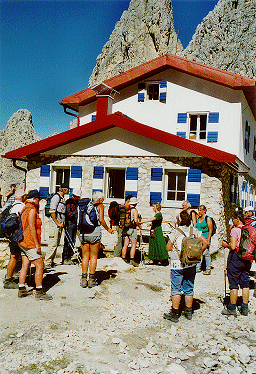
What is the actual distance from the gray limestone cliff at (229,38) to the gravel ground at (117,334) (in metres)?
33.0

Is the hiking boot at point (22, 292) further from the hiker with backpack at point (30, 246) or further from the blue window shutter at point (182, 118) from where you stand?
the blue window shutter at point (182, 118)

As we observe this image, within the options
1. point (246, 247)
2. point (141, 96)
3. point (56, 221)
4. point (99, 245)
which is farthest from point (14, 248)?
point (141, 96)

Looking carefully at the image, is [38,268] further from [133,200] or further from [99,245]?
[133,200]

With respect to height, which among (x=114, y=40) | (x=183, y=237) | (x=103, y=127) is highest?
(x=114, y=40)

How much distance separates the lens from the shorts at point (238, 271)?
530 centimetres

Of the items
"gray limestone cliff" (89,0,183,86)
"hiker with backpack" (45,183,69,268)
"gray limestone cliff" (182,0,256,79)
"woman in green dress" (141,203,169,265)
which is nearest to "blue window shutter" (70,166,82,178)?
"hiker with backpack" (45,183,69,268)

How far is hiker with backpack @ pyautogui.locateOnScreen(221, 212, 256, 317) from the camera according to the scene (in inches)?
206

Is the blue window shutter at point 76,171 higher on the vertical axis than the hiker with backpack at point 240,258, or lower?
higher

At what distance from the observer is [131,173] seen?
1056 cm

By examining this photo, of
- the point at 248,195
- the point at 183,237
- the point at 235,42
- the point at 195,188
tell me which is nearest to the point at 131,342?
the point at 183,237

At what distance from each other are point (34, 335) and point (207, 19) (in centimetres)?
4597

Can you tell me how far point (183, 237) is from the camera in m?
4.99

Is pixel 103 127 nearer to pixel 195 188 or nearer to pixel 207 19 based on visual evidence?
pixel 195 188

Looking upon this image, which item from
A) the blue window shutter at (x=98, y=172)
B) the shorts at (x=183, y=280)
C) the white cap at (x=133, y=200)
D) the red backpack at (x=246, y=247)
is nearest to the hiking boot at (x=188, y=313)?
the shorts at (x=183, y=280)
